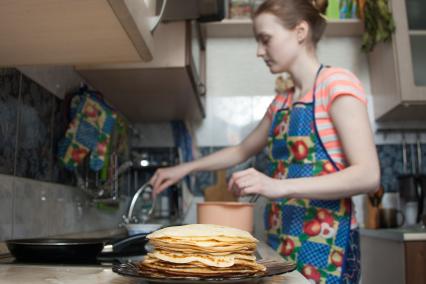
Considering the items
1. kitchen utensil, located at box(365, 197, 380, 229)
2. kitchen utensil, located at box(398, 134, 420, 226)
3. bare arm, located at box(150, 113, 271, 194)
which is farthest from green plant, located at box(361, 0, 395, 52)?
bare arm, located at box(150, 113, 271, 194)

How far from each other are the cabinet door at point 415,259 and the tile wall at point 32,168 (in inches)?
44.2

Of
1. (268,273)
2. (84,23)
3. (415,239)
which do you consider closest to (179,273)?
(268,273)

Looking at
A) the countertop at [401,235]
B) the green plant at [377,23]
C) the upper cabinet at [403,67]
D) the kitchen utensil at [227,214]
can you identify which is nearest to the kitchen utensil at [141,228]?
the kitchen utensil at [227,214]

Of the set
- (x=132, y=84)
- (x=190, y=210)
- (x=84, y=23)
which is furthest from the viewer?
(x=190, y=210)

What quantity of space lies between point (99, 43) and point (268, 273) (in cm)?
48

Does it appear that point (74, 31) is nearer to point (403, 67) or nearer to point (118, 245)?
point (118, 245)

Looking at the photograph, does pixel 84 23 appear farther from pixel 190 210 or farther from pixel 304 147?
pixel 190 210

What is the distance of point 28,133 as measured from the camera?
41.8 inches

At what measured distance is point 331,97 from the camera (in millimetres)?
1188

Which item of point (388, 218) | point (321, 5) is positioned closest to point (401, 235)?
point (388, 218)

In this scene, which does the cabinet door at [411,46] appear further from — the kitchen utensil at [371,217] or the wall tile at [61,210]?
the wall tile at [61,210]

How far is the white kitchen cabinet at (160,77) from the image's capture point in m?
1.35

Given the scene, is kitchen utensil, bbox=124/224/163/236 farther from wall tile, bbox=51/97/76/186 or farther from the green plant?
the green plant

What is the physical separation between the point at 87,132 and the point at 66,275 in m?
Answer: 0.82
